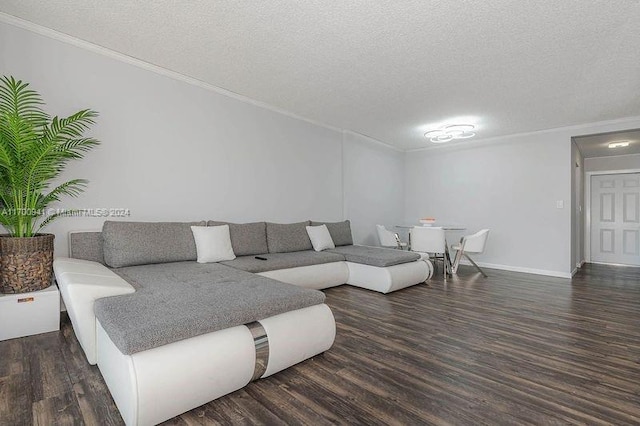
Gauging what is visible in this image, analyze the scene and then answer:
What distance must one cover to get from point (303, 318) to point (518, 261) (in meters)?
5.18

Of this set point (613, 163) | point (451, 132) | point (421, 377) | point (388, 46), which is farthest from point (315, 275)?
point (613, 163)

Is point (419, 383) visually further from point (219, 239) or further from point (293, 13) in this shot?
→ point (293, 13)

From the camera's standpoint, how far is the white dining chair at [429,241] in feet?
15.7

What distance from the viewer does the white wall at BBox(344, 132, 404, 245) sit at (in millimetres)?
5867

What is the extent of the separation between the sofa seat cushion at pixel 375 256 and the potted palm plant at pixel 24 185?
310 cm

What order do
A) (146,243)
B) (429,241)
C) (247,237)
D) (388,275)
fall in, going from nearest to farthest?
(146,243)
(388,275)
(247,237)
(429,241)

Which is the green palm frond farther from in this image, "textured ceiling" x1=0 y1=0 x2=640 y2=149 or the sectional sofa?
"textured ceiling" x1=0 y1=0 x2=640 y2=149

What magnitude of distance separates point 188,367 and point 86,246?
2091 mm

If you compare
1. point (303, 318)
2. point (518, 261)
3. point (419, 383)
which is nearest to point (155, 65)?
point (303, 318)

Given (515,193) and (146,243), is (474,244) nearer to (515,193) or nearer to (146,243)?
(515,193)

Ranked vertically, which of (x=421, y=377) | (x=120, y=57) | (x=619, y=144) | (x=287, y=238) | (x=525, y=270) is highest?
(x=120, y=57)

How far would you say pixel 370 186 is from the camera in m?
→ 6.32

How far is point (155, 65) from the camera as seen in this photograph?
11.1ft

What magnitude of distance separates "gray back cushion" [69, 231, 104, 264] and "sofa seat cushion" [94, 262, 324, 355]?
50cm
